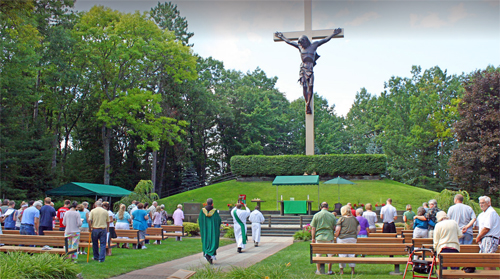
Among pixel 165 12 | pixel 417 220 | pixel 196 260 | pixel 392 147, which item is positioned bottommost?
pixel 196 260

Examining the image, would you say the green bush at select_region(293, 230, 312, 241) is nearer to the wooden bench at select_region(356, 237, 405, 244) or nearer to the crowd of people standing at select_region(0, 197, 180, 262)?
the crowd of people standing at select_region(0, 197, 180, 262)

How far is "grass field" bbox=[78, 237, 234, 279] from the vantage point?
30.8 ft

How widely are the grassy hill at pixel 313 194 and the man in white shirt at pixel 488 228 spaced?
64.4 feet

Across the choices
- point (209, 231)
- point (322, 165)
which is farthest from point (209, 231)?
point (322, 165)

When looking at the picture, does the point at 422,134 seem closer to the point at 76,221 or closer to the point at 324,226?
the point at 324,226

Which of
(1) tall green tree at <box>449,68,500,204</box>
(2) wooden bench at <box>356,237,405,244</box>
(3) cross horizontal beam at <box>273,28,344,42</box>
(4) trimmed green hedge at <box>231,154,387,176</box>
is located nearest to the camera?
(2) wooden bench at <box>356,237,405,244</box>

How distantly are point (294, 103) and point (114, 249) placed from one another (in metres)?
51.9

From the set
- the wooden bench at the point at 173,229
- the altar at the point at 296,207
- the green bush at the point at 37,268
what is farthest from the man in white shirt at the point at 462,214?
the altar at the point at 296,207

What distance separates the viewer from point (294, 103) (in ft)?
210

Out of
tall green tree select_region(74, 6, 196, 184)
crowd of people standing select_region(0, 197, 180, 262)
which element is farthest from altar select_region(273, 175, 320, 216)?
tall green tree select_region(74, 6, 196, 184)

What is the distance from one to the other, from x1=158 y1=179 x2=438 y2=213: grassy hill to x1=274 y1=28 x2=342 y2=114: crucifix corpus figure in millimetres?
6945

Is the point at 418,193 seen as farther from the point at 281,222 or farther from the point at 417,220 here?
the point at 417,220

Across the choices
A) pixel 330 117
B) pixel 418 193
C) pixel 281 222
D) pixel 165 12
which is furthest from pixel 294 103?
pixel 281 222

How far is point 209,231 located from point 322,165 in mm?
23830
